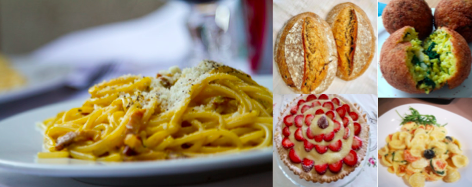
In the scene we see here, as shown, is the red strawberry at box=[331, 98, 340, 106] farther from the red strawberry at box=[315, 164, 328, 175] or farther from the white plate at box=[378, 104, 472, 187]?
the red strawberry at box=[315, 164, 328, 175]

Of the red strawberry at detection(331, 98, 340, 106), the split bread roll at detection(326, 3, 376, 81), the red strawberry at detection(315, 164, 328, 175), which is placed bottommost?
the red strawberry at detection(315, 164, 328, 175)

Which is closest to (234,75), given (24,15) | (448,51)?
(448,51)

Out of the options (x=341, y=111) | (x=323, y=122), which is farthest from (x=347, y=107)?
(x=323, y=122)

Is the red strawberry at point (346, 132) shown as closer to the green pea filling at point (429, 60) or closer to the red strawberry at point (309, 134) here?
the red strawberry at point (309, 134)

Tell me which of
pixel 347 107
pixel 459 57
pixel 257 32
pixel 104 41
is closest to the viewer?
pixel 459 57

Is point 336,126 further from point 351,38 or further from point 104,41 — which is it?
point 104,41

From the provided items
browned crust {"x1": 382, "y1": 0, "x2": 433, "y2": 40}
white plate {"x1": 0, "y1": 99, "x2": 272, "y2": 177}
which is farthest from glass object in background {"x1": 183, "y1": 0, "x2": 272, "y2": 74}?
white plate {"x1": 0, "y1": 99, "x2": 272, "y2": 177}
